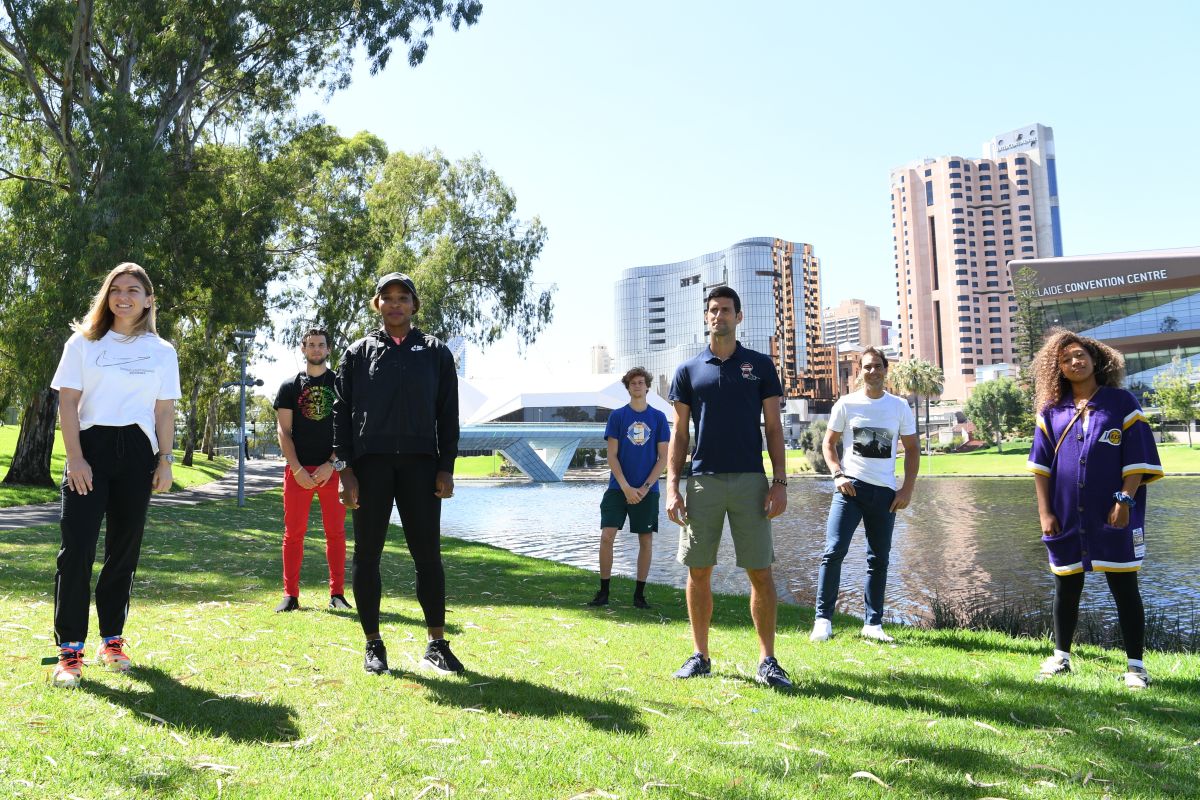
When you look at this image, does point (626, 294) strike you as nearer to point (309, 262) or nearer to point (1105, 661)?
point (309, 262)

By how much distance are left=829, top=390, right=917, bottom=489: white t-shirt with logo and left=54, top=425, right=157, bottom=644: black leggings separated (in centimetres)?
441

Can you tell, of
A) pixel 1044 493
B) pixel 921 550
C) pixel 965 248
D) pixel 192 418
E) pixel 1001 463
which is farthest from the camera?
pixel 965 248

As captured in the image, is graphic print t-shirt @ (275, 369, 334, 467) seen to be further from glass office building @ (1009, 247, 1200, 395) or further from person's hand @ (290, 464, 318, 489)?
glass office building @ (1009, 247, 1200, 395)

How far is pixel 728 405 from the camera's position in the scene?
4.28 metres

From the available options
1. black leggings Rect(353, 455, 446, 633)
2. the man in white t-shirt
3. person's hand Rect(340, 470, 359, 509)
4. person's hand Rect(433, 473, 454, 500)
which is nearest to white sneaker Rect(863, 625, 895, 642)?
the man in white t-shirt

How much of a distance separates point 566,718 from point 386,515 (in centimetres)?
154

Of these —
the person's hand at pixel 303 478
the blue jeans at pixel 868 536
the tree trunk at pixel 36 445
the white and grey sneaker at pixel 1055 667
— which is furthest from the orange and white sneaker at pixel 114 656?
the tree trunk at pixel 36 445

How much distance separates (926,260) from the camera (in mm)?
168125

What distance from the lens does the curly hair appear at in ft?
15.1

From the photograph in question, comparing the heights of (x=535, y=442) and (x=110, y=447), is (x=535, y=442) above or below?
below

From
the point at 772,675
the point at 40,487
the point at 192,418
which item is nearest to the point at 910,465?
the point at 772,675

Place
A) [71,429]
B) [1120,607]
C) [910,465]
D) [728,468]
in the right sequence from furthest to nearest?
[910,465]
[1120,607]
[728,468]
[71,429]

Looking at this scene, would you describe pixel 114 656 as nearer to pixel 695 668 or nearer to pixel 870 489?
pixel 695 668

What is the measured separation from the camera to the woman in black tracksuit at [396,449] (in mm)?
4086
